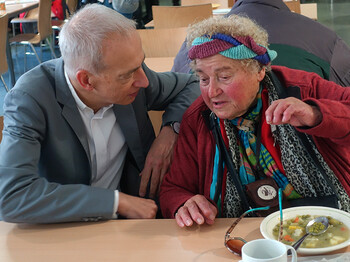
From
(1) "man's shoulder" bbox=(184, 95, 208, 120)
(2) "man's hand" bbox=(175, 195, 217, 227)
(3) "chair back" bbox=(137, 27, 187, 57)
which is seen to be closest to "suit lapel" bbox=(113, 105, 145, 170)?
(1) "man's shoulder" bbox=(184, 95, 208, 120)

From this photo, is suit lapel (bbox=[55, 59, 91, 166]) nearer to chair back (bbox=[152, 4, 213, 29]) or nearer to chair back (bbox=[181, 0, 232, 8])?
chair back (bbox=[152, 4, 213, 29])

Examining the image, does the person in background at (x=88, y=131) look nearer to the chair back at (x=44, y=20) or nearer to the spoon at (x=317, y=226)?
the spoon at (x=317, y=226)

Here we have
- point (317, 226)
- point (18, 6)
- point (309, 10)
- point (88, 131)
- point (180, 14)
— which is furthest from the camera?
point (18, 6)

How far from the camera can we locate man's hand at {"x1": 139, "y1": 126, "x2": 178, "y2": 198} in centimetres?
212

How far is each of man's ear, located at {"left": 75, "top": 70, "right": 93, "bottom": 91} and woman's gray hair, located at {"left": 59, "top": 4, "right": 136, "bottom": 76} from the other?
17mm

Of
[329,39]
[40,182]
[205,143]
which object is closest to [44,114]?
[40,182]

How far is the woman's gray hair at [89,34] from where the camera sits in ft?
6.05

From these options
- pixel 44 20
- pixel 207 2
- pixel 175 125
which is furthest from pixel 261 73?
pixel 44 20

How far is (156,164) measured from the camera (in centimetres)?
212

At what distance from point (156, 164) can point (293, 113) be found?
28.1 inches

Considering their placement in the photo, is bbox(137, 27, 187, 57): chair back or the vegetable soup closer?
the vegetable soup

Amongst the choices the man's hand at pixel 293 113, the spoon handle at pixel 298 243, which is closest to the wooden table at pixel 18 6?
the man's hand at pixel 293 113

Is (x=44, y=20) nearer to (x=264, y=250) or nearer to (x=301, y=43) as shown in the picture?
(x=301, y=43)

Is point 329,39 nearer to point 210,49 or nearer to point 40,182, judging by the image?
point 210,49
